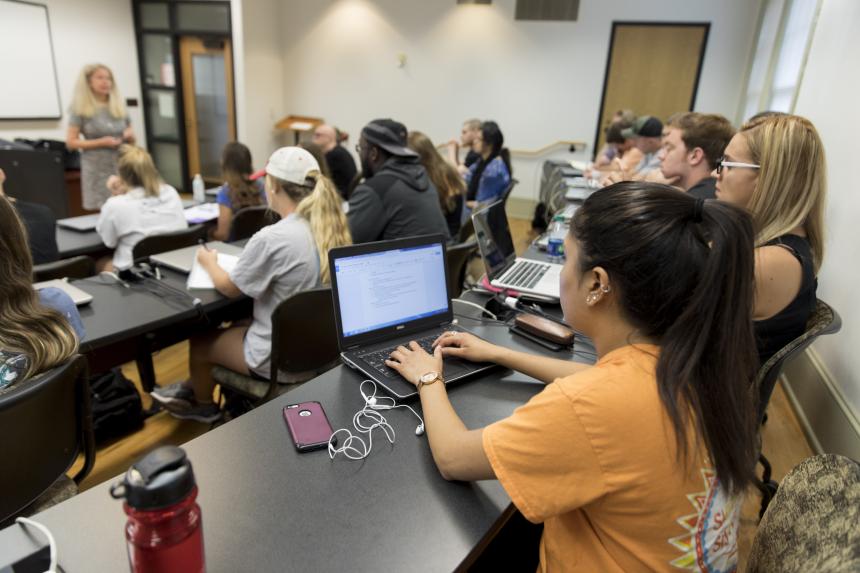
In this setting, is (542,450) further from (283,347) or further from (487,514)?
(283,347)

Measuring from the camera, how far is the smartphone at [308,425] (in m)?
1.01

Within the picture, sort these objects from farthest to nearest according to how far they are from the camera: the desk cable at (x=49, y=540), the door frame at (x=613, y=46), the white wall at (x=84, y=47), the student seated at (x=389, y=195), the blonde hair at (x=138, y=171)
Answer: the door frame at (x=613, y=46), the white wall at (x=84, y=47), the blonde hair at (x=138, y=171), the student seated at (x=389, y=195), the desk cable at (x=49, y=540)

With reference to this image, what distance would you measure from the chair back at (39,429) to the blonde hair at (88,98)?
4.00 metres

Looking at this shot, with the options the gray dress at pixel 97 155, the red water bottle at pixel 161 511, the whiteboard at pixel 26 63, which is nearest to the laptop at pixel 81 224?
the gray dress at pixel 97 155

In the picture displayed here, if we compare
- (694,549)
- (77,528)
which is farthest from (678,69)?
(77,528)

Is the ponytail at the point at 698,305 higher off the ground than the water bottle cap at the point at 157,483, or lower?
higher

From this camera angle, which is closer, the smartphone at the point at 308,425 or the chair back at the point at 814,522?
the chair back at the point at 814,522

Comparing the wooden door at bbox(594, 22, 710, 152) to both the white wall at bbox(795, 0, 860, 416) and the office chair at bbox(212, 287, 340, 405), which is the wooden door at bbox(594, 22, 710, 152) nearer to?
the white wall at bbox(795, 0, 860, 416)

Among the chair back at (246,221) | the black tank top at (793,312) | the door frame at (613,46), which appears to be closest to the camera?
the black tank top at (793,312)

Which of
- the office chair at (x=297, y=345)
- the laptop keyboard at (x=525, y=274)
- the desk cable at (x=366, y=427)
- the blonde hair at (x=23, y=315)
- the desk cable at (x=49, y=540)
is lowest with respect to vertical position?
the office chair at (x=297, y=345)

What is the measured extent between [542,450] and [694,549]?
0.96ft

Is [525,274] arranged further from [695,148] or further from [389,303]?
[695,148]

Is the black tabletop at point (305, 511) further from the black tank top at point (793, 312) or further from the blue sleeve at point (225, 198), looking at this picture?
the blue sleeve at point (225, 198)

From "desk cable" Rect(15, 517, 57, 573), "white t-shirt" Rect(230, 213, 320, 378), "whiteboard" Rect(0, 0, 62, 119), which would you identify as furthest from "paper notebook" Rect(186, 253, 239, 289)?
"whiteboard" Rect(0, 0, 62, 119)
